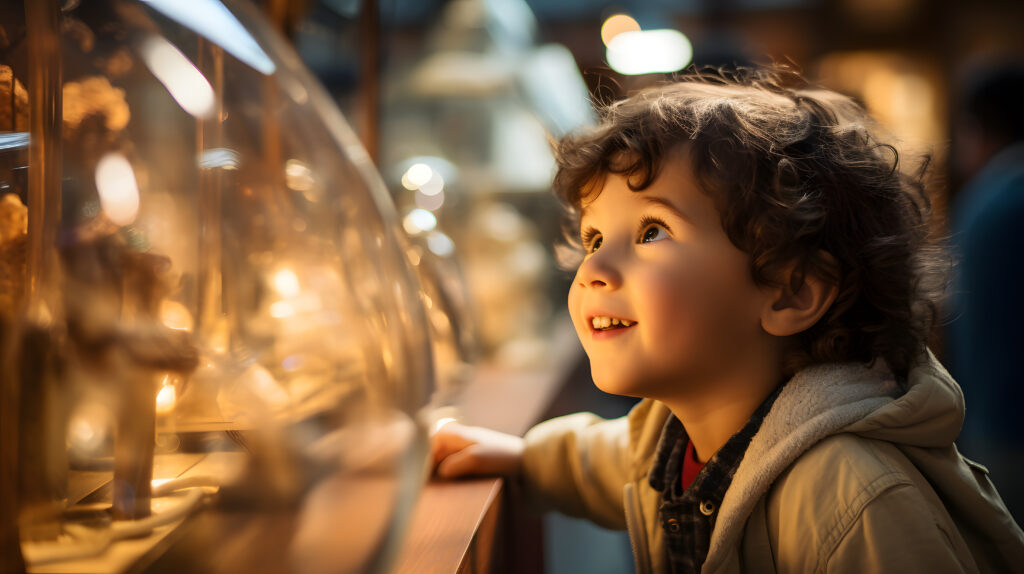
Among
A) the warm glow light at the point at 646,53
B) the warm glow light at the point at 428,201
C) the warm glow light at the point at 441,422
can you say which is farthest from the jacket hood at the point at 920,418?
the warm glow light at the point at 646,53

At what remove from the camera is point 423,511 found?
57 centimetres

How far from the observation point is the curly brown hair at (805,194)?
23.2 inches

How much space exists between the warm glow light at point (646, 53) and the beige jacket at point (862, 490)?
242 cm

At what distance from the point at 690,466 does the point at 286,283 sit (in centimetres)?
46

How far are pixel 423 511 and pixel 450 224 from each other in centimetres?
84

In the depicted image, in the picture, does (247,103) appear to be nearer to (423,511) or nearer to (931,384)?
(423,511)

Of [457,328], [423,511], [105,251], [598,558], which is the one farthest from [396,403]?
[598,558]

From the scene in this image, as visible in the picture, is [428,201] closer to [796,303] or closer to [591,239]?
[591,239]

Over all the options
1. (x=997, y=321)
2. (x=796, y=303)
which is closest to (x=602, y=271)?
(x=796, y=303)

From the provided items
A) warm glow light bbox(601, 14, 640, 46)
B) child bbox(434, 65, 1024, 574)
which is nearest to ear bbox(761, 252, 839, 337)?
child bbox(434, 65, 1024, 574)

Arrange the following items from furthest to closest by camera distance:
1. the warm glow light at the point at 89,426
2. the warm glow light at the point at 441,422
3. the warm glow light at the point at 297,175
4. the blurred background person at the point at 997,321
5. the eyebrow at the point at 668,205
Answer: the blurred background person at the point at 997,321 < the warm glow light at the point at 441,422 < the eyebrow at the point at 668,205 < the warm glow light at the point at 297,175 < the warm glow light at the point at 89,426

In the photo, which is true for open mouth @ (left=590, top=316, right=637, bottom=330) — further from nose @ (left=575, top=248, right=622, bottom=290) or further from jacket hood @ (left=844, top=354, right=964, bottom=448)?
jacket hood @ (left=844, top=354, right=964, bottom=448)

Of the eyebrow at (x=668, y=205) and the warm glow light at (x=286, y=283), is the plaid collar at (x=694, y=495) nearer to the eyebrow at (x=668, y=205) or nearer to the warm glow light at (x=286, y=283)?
the eyebrow at (x=668, y=205)

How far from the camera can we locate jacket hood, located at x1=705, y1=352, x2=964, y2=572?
0.55 metres
